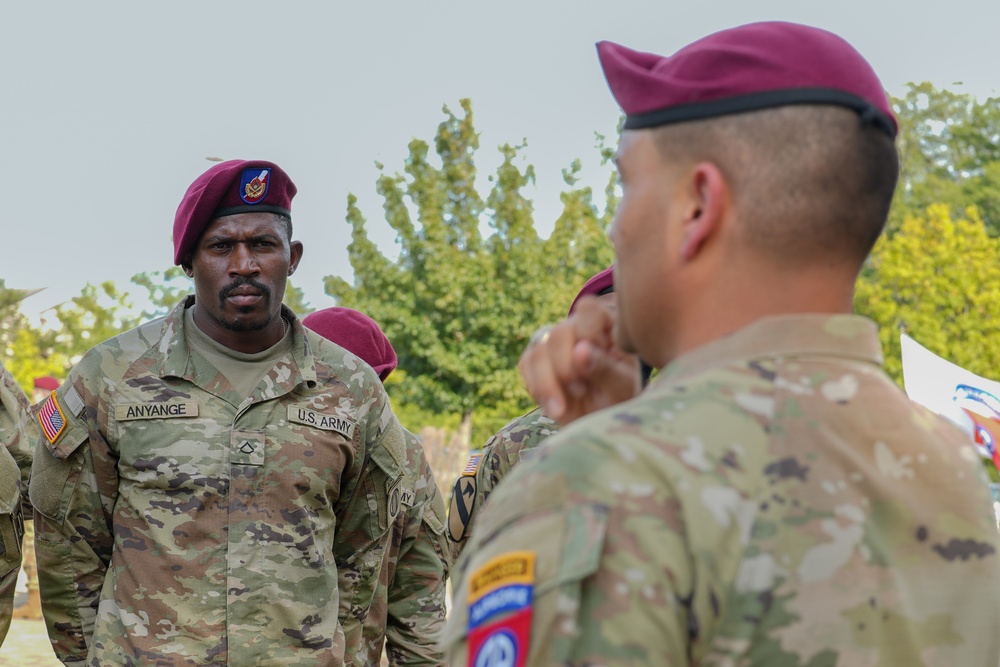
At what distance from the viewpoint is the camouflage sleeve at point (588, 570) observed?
1.33 meters

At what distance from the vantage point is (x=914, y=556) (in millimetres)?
1499

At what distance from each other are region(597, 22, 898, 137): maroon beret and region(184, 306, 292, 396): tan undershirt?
10.2 ft

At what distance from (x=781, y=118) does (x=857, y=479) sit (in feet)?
1.49

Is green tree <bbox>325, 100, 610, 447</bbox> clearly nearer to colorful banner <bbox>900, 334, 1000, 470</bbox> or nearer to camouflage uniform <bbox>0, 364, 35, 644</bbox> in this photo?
colorful banner <bbox>900, 334, 1000, 470</bbox>

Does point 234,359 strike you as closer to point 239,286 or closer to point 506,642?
point 239,286

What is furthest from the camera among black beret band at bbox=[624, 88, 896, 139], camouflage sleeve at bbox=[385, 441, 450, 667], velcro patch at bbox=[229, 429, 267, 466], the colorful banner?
the colorful banner

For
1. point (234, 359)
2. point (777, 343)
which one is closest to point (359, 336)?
point (234, 359)

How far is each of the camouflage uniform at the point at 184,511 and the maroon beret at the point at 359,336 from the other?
195 centimetres

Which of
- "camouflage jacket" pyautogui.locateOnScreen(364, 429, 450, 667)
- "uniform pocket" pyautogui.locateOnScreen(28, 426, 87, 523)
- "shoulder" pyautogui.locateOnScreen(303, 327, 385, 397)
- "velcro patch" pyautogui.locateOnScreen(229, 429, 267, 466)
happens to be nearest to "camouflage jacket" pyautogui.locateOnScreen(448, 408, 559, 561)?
"shoulder" pyautogui.locateOnScreen(303, 327, 385, 397)

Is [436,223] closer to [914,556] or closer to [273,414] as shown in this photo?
[273,414]

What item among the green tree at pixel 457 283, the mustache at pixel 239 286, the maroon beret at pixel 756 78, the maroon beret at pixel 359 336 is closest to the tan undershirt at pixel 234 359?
the mustache at pixel 239 286

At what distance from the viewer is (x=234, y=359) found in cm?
457

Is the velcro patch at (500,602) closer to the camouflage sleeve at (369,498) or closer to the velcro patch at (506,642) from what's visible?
the velcro patch at (506,642)

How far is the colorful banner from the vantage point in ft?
32.0
